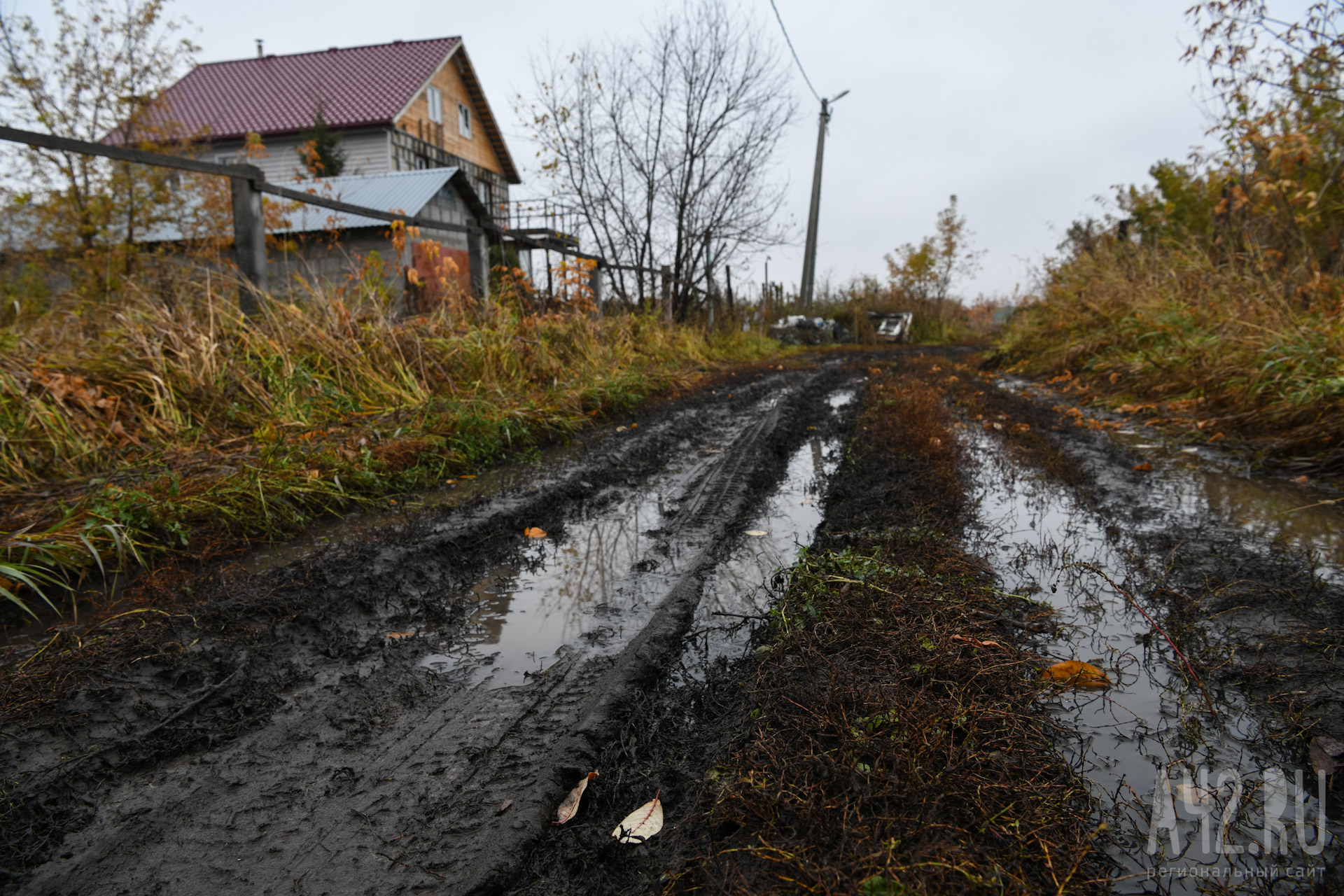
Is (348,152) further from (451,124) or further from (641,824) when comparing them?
(641,824)

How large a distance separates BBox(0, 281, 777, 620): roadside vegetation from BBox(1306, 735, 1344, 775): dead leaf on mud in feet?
10.7

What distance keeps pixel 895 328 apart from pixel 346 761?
18907 mm

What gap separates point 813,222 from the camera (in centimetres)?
1836

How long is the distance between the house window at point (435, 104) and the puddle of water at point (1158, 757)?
80.8ft

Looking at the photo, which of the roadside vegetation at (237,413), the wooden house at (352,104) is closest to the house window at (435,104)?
the wooden house at (352,104)

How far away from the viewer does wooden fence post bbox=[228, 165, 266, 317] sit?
4730mm

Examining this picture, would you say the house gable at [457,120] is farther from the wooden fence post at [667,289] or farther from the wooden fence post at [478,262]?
the wooden fence post at [478,262]

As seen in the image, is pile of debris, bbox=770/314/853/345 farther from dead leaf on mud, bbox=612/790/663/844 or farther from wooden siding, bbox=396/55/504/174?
dead leaf on mud, bbox=612/790/663/844

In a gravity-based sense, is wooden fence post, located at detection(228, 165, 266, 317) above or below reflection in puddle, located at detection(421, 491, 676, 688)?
above

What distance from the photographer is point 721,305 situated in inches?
524

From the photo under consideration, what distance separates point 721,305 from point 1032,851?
12856mm

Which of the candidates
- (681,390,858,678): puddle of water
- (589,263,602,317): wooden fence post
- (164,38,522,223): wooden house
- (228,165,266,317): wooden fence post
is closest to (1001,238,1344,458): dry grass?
(681,390,858,678): puddle of water

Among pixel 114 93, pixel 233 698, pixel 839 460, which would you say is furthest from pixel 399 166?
pixel 233 698

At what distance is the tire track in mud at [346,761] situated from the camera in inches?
43.1
